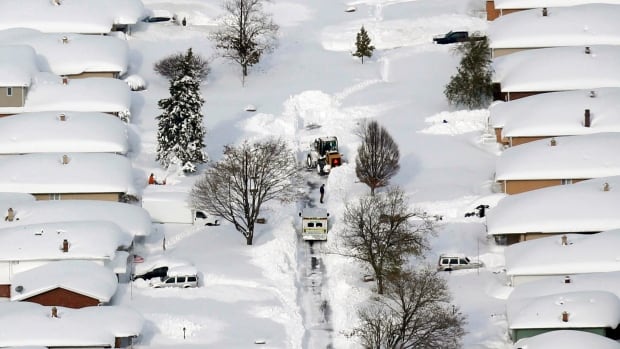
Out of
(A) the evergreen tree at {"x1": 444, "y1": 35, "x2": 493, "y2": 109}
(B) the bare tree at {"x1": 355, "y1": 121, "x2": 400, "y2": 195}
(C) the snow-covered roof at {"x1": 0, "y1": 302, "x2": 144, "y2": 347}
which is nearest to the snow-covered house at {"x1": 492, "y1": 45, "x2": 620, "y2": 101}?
(A) the evergreen tree at {"x1": 444, "y1": 35, "x2": 493, "y2": 109}

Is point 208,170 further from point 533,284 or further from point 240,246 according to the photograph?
point 533,284

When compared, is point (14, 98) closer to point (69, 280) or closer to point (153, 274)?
point (153, 274)

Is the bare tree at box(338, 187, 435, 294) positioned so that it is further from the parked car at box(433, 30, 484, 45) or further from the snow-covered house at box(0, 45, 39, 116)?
the parked car at box(433, 30, 484, 45)

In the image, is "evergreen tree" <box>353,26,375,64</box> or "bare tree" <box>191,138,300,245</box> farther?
"evergreen tree" <box>353,26,375,64</box>

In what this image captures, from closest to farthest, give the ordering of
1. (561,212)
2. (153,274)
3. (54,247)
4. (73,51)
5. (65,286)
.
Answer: (65,286) → (54,247) → (153,274) → (561,212) → (73,51)

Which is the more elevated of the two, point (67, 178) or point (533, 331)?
point (67, 178)

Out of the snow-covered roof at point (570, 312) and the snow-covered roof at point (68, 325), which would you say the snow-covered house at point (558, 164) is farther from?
the snow-covered roof at point (68, 325)

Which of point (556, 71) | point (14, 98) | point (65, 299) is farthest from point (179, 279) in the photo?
point (556, 71)

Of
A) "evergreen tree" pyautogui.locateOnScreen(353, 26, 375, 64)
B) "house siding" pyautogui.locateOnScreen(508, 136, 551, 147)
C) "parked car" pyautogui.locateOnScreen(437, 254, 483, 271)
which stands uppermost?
"evergreen tree" pyautogui.locateOnScreen(353, 26, 375, 64)
